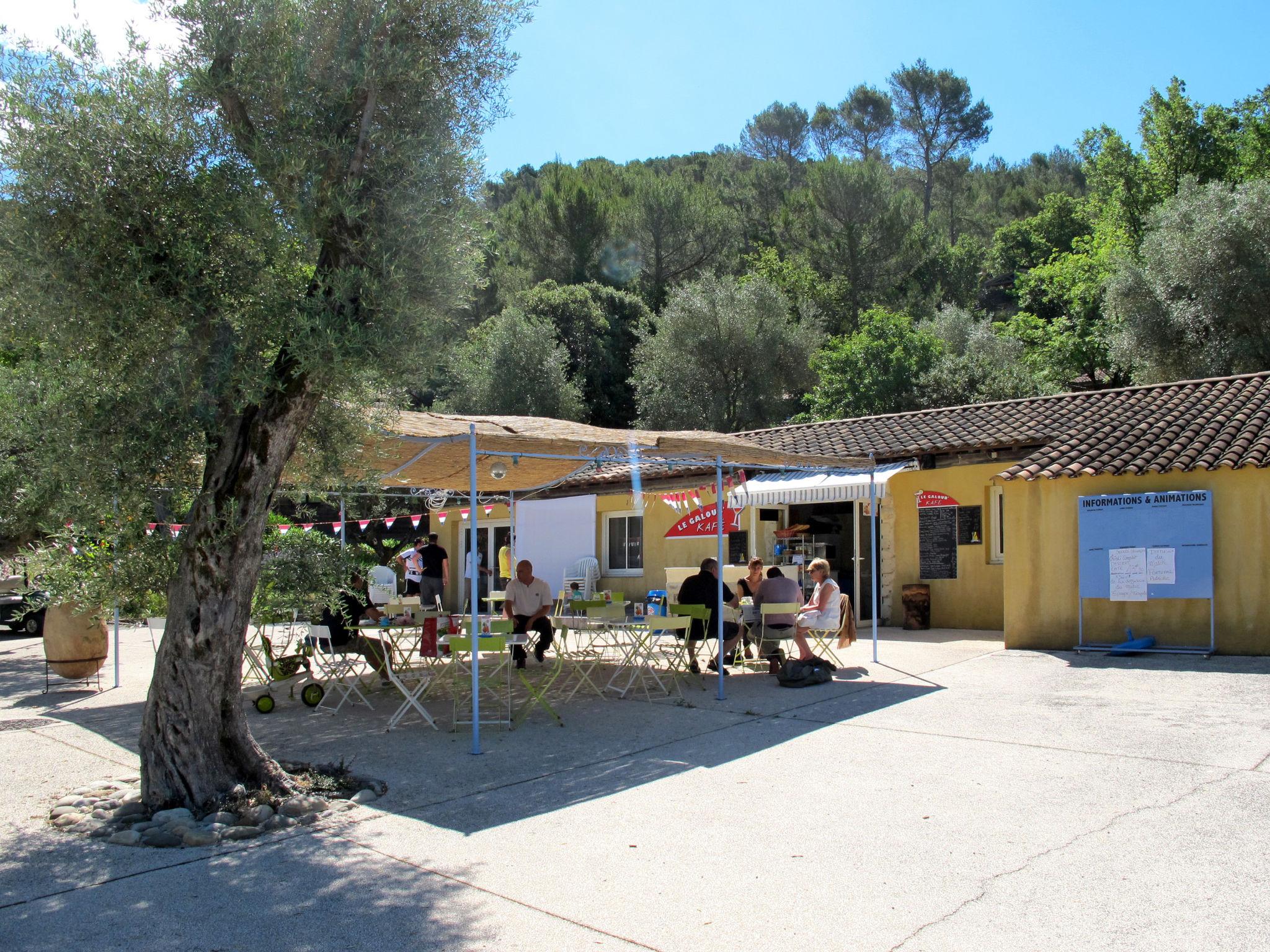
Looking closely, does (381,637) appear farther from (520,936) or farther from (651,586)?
(651,586)

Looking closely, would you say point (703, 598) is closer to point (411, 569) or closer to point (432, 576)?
point (432, 576)

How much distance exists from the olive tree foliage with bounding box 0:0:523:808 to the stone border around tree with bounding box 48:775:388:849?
0.51ft

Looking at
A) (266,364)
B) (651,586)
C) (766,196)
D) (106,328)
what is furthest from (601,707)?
(766,196)

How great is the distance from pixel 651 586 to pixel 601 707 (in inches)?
381

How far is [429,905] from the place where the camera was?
413 cm

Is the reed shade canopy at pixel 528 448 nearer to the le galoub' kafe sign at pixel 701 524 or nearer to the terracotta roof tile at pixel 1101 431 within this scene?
the terracotta roof tile at pixel 1101 431

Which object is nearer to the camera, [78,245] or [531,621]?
[78,245]

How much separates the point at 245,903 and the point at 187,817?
1.26m

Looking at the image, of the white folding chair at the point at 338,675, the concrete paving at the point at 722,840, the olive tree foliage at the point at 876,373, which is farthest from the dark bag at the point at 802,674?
the olive tree foliage at the point at 876,373

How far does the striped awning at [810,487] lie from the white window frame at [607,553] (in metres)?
3.32

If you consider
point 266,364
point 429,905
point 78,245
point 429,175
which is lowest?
point 429,905

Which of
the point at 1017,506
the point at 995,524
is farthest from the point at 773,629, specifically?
the point at 995,524

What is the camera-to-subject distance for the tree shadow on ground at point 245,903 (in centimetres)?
379

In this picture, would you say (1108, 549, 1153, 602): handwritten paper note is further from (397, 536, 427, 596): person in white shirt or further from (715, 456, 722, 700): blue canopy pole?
(397, 536, 427, 596): person in white shirt
